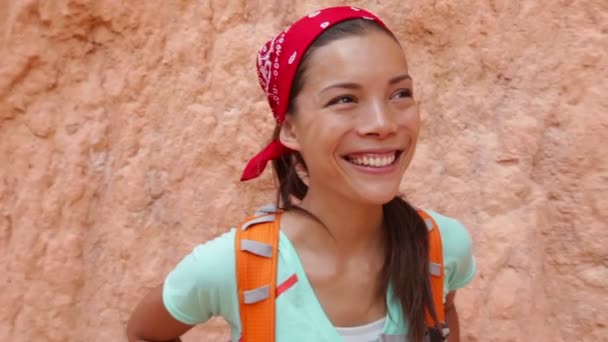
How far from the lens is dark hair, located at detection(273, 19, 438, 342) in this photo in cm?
115

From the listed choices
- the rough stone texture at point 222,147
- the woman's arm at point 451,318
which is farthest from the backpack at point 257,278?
the rough stone texture at point 222,147

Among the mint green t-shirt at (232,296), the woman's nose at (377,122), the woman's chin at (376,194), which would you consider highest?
the woman's nose at (377,122)

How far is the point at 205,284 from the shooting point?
114 centimetres

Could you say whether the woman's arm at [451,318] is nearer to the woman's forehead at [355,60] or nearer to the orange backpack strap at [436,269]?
the orange backpack strap at [436,269]

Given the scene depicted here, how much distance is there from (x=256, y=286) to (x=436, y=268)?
14.1 inches

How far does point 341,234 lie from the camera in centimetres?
125

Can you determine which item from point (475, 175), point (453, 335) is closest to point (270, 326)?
point (453, 335)

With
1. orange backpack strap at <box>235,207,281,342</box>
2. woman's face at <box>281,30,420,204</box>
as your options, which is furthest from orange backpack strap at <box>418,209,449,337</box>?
orange backpack strap at <box>235,207,281,342</box>

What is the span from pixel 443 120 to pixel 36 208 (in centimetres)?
132

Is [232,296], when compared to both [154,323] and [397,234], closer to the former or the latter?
[154,323]

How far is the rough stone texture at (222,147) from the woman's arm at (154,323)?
75 centimetres

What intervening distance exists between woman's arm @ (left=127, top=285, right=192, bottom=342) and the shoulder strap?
1.50 feet

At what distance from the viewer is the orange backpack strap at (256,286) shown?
1123 millimetres

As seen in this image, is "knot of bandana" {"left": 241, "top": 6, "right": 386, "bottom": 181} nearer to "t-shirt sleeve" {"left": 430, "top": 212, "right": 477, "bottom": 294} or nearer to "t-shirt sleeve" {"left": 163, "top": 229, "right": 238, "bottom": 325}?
"t-shirt sleeve" {"left": 163, "top": 229, "right": 238, "bottom": 325}
